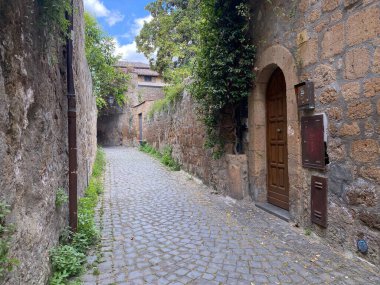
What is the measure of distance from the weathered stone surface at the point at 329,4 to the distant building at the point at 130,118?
591 inches

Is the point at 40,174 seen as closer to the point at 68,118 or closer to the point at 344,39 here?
the point at 68,118

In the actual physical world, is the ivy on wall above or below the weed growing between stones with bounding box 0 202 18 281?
above

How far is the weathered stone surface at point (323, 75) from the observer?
9.84 feet

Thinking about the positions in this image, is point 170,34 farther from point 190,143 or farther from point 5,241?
point 5,241

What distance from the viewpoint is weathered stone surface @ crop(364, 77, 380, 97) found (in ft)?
8.21

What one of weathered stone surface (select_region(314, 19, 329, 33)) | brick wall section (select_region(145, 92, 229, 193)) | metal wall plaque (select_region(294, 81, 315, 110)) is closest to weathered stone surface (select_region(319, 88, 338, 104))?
metal wall plaque (select_region(294, 81, 315, 110))

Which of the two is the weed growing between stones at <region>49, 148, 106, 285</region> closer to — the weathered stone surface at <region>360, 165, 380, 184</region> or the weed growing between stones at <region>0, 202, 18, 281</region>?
→ the weed growing between stones at <region>0, 202, 18, 281</region>

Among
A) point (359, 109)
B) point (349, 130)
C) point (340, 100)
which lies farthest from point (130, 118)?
point (359, 109)

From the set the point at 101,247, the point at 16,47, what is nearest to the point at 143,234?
the point at 101,247

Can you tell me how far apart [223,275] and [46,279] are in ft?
4.83

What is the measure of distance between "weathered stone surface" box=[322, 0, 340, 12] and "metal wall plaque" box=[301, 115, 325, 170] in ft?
3.93

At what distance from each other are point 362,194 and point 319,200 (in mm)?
568

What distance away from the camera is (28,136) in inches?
75.5

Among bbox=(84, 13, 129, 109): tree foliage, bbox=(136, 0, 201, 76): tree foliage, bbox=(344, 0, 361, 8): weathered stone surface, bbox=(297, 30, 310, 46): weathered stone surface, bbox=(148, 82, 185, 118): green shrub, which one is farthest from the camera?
bbox=(136, 0, 201, 76): tree foliage
